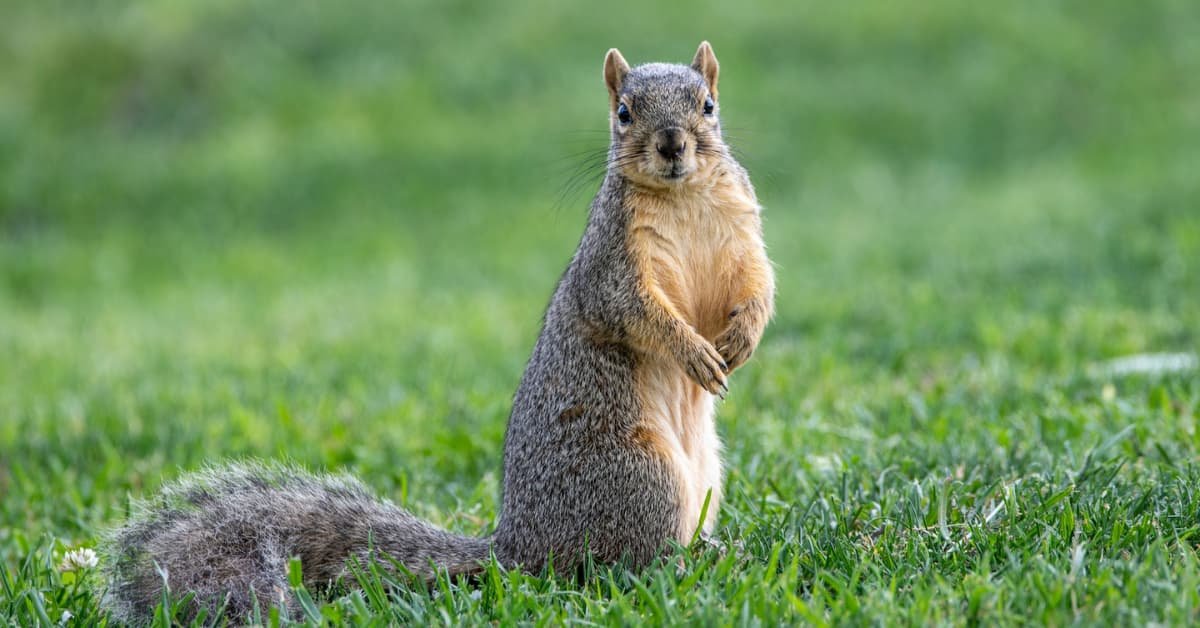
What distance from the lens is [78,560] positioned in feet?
11.6

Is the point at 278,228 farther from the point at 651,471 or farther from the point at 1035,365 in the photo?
the point at 651,471

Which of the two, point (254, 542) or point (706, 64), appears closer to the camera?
point (254, 542)

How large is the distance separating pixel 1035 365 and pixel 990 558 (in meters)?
2.89

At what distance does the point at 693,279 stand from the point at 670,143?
0.42 metres

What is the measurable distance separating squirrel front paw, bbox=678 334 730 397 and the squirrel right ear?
81 cm

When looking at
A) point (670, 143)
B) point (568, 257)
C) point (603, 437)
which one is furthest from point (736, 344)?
point (568, 257)

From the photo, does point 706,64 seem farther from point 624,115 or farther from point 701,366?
point 701,366

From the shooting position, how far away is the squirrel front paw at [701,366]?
3180 millimetres

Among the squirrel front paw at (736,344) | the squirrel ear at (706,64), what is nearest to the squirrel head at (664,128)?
the squirrel ear at (706,64)

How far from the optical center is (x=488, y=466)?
4.59 m

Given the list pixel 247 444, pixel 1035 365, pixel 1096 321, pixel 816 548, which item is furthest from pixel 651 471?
pixel 1096 321

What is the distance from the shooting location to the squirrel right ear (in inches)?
141

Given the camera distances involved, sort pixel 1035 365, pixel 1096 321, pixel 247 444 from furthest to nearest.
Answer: pixel 1096 321, pixel 1035 365, pixel 247 444

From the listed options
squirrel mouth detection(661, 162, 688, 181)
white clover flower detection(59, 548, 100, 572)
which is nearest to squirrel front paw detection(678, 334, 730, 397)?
squirrel mouth detection(661, 162, 688, 181)
